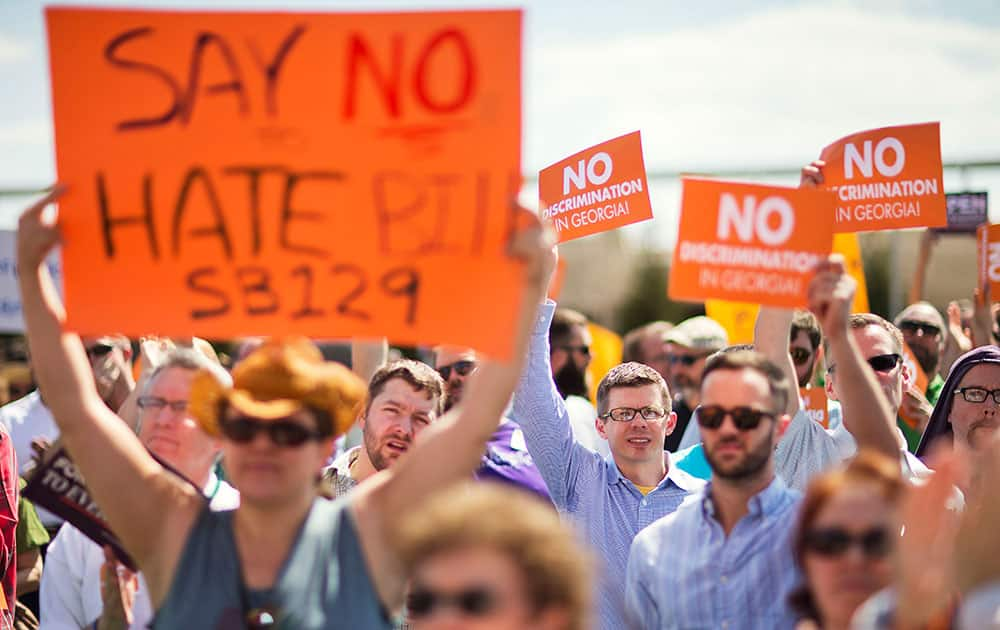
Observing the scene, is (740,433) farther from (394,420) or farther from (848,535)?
(394,420)

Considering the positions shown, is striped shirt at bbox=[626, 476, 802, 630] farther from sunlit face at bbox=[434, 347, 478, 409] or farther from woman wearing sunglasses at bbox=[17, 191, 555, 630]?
sunlit face at bbox=[434, 347, 478, 409]

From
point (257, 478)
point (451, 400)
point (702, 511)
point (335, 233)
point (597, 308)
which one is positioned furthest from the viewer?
point (597, 308)

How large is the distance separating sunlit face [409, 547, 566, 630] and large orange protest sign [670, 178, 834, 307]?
148 cm

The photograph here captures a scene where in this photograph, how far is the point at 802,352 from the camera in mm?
6156

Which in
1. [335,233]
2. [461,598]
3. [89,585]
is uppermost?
[335,233]

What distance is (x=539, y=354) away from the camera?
460cm

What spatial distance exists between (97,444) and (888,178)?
3.98 m

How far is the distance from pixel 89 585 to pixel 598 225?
2746 millimetres

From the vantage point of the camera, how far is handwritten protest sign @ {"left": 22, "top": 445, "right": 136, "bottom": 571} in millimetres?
3506

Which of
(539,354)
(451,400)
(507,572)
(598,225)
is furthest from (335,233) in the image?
(451,400)

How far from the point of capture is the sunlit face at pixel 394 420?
4723 millimetres

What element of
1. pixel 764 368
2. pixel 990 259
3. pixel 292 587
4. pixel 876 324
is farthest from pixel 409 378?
pixel 990 259

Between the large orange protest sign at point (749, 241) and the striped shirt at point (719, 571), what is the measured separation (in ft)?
2.02

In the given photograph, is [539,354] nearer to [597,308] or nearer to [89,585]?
[89,585]
